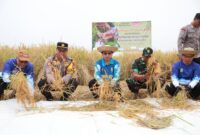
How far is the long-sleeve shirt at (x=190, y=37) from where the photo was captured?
24.3ft

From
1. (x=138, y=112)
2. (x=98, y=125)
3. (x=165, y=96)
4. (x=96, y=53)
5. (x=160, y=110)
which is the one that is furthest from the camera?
(x=96, y=53)

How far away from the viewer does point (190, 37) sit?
7.45m

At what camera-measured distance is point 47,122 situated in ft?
14.7

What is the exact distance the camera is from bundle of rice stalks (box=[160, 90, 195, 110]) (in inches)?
230

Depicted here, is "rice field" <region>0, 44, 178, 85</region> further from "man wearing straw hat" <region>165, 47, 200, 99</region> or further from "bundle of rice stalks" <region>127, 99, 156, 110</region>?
"bundle of rice stalks" <region>127, 99, 156, 110</region>

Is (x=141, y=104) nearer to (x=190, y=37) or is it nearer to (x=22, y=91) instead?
(x=22, y=91)

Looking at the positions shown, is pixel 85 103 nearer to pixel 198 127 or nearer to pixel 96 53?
pixel 198 127

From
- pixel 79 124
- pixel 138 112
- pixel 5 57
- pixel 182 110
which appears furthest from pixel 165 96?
pixel 5 57

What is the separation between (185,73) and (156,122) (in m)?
2.55

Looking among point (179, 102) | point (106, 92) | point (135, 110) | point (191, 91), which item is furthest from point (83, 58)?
point (135, 110)

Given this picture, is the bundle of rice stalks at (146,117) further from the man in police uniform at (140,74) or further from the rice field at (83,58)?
the rice field at (83,58)

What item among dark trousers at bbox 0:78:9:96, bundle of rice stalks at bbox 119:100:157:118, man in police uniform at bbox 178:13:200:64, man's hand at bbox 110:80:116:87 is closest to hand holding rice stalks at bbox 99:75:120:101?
man's hand at bbox 110:80:116:87

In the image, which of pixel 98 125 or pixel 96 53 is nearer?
pixel 98 125

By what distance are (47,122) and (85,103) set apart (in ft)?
5.29
